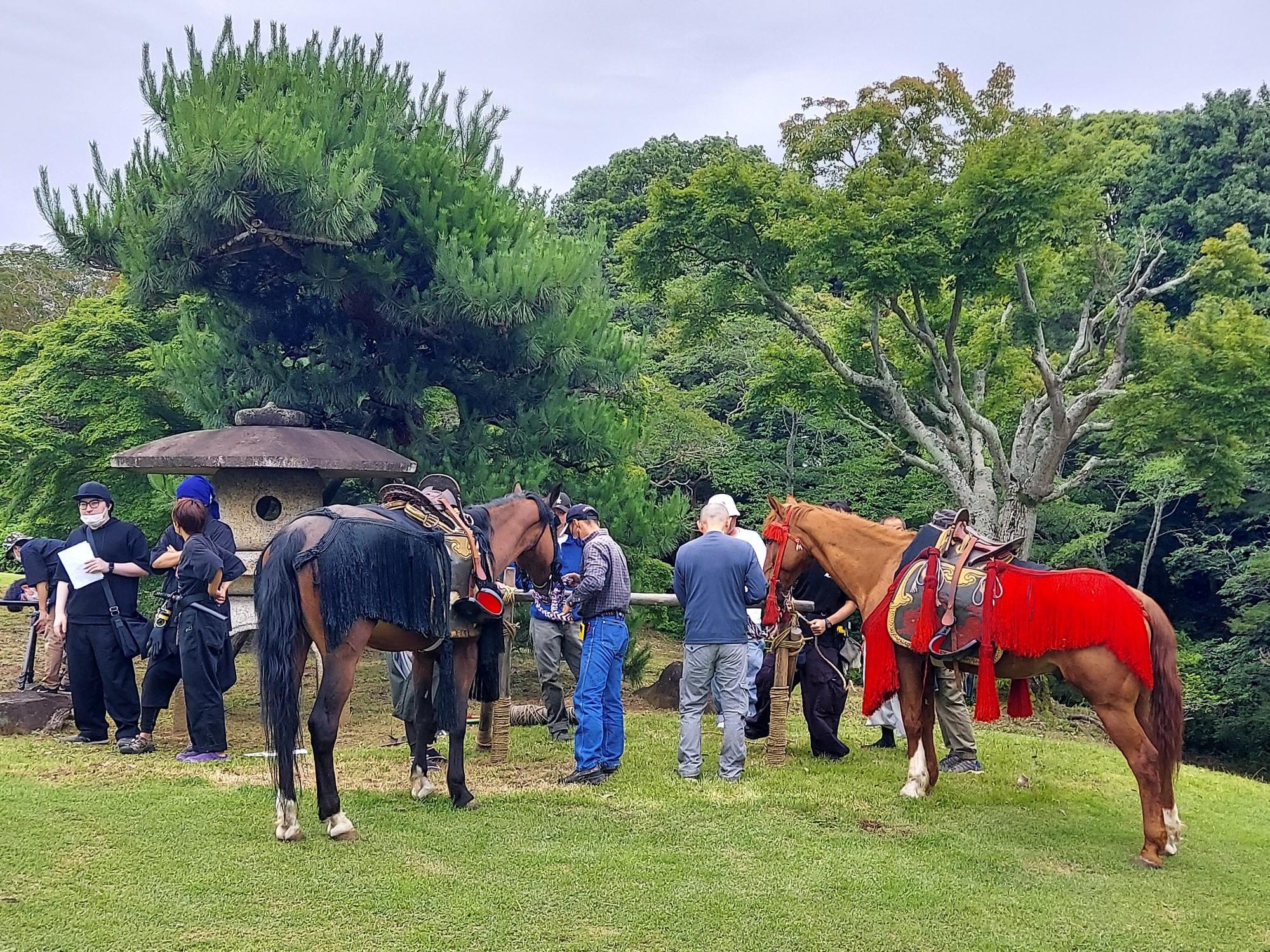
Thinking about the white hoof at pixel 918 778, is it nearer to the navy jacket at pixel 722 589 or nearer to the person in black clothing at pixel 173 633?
the navy jacket at pixel 722 589

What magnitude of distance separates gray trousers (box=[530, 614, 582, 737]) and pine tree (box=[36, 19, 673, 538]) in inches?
84.8

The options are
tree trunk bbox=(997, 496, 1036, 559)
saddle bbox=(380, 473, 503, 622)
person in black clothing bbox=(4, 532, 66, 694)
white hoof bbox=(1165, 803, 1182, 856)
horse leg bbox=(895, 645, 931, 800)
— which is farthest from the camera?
tree trunk bbox=(997, 496, 1036, 559)

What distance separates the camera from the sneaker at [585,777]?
20.0 ft

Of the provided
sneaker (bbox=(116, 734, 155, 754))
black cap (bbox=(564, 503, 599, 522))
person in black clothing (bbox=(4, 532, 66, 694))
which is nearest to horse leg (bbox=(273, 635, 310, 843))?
black cap (bbox=(564, 503, 599, 522))

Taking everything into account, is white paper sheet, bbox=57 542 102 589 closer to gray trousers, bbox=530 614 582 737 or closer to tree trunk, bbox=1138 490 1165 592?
gray trousers, bbox=530 614 582 737

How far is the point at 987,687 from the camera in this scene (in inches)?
208

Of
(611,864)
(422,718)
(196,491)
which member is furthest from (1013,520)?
(196,491)

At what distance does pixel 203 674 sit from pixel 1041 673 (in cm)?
517

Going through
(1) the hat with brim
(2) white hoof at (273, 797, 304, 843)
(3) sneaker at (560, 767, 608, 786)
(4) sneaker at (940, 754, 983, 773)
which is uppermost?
(1) the hat with brim

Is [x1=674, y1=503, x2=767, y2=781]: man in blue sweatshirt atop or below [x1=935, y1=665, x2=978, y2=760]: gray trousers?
atop

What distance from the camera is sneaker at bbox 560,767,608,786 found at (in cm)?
610

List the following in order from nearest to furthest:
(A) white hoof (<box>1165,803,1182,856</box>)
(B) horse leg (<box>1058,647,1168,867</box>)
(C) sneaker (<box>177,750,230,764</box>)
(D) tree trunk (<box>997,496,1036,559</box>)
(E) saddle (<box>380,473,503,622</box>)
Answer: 1. (B) horse leg (<box>1058,647,1168,867</box>)
2. (A) white hoof (<box>1165,803,1182,856</box>)
3. (E) saddle (<box>380,473,503,622</box>)
4. (C) sneaker (<box>177,750,230,764</box>)
5. (D) tree trunk (<box>997,496,1036,559</box>)

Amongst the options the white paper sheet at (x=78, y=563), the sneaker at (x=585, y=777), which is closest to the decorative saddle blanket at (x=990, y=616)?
the sneaker at (x=585, y=777)

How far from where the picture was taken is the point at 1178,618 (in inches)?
738
